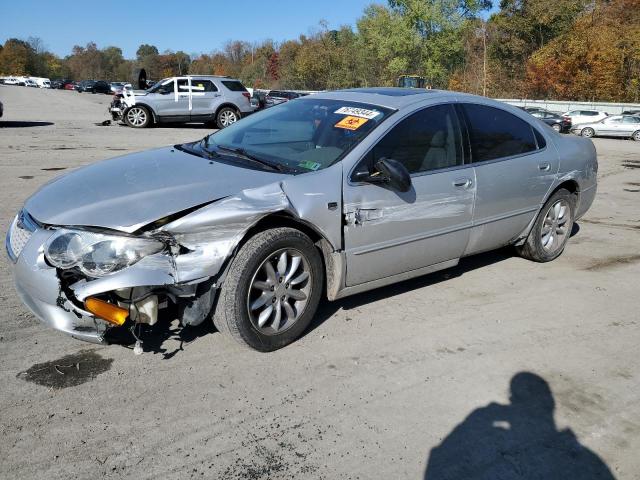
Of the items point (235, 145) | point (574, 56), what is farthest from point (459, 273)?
point (574, 56)

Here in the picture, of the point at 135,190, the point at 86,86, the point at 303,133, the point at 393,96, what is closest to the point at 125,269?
the point at 135,190

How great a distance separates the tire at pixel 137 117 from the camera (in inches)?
749

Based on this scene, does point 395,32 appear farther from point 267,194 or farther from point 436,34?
point 267,194

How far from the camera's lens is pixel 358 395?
10.0 ft

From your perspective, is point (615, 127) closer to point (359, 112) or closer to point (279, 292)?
point (359, 112)

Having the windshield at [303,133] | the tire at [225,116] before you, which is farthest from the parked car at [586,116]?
the windshield at [303,133]

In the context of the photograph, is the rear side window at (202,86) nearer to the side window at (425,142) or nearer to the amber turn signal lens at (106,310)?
the side window at (425,142)

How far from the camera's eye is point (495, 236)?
473 centimetres

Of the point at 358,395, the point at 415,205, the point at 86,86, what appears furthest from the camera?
the point at 86,86

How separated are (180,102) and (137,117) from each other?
1548 mm

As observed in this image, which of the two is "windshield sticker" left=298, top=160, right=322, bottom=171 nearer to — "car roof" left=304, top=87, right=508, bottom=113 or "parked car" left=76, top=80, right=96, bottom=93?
"car roof" left=304, top=87, right=508, bottom=113

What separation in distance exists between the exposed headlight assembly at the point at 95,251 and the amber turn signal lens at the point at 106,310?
14cm

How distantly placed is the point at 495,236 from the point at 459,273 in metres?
0.54

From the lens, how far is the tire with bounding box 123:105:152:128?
1902 centimetres
